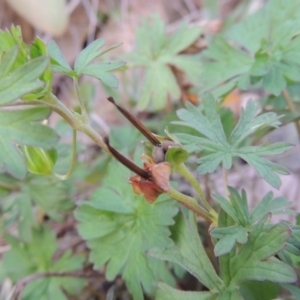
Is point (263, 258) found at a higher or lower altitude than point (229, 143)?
lower

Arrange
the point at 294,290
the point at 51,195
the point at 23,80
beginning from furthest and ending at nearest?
the point at 51,195 → the point at 294,290 → the point at 23,80

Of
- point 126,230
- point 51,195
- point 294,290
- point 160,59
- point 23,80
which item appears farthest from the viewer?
point 160,59

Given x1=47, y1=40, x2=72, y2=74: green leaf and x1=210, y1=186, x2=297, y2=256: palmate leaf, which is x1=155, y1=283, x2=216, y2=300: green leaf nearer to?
x1=210, y1=186, x2=297, y2=256: palmate leaf

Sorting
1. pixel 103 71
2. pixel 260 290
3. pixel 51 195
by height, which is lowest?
pixel 260 290

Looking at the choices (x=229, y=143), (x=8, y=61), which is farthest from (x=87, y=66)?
(x=229, y=143)

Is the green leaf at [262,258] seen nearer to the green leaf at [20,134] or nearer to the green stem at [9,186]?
the green leaf at [20,134]

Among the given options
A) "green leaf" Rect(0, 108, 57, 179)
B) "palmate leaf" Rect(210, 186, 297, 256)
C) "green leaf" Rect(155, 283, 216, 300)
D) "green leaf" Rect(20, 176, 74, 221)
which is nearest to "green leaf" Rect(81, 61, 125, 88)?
"green leaf" Rect(0, 108, 57, 179)

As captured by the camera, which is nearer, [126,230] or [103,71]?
[103,71]

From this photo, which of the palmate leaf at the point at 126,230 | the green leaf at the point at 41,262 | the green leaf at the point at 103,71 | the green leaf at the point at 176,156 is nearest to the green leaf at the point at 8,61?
the green leaf at the point at 103,71

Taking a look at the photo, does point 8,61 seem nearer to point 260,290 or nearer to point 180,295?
point 180,295
